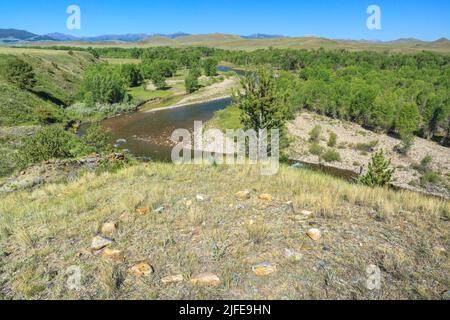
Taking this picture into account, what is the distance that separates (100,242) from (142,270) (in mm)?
1757

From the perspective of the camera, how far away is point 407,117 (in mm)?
44156

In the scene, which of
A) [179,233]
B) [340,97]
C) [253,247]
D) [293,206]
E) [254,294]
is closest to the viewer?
[254,294]

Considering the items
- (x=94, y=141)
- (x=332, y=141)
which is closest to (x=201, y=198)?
(x=94, y=141)

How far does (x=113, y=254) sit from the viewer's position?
23.2ft

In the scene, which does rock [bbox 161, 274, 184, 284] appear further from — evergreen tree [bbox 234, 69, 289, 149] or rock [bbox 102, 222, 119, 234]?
evergreen tree [bbox 234, 69, 289, 149]

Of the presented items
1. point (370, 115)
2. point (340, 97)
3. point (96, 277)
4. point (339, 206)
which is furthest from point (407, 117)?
point (96, 277)

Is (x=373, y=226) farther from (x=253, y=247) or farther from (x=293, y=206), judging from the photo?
(x=253, y=247)

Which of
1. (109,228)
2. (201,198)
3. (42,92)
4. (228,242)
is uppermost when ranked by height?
(42,92)

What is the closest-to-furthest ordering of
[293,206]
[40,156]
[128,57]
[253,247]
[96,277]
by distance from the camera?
[96,277] < [253,247] < [293,206] < [40,156] < [128,57]

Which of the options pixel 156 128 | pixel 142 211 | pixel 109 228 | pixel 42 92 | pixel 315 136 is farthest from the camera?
pixel 42 92

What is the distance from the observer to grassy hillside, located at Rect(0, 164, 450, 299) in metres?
6.05

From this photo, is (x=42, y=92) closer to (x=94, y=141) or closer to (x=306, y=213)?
(x=94, y=141)

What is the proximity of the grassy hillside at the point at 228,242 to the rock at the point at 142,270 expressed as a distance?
0.16ft
